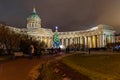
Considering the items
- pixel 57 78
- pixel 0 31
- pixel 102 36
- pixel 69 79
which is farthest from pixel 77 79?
pixel 102 36

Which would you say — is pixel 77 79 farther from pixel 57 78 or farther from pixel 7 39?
pixel 7 39

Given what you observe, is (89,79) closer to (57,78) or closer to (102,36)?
(57,78)

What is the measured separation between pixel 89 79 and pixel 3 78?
6.05m

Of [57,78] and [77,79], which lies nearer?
[77,79]

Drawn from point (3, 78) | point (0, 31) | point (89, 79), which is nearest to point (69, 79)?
point (89, 79)

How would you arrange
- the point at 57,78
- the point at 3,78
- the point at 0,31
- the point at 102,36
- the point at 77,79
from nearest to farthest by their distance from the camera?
the point at 77,79 < the point at 57,78 < the point at 3,78 < the point at 0,31 < the point at 102,36

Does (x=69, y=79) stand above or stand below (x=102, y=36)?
below

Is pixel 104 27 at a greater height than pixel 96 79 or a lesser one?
greater

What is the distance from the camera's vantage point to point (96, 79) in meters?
11.2

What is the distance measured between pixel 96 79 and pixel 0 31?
47.8 meters

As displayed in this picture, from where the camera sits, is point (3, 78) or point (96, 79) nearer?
point (96, 79)

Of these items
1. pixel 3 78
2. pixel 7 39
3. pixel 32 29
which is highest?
pixel 32 29

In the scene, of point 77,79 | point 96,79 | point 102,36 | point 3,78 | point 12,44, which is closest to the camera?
point 96,79

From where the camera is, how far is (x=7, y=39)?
2216 inches
